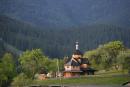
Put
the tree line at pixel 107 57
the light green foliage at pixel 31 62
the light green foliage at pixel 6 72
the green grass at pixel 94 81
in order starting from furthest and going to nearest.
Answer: the tree line at pixel 107 57 < the light green foliage at pixel 31 62 < the light green foliage at pixel 6 72 < the green grass at pixel 94 81

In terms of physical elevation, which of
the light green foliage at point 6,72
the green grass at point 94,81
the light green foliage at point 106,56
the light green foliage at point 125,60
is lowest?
the green grass at point 94,81

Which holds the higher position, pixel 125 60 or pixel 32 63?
pixel 32 63

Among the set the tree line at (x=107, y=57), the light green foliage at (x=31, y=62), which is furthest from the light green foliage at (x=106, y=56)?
the light green foliage at (x=31, y=62)

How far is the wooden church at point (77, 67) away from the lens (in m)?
130

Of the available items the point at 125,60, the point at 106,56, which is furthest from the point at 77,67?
the point at 125,60

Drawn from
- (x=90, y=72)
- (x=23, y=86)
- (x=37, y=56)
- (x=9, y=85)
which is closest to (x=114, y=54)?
(x=90, y=72)

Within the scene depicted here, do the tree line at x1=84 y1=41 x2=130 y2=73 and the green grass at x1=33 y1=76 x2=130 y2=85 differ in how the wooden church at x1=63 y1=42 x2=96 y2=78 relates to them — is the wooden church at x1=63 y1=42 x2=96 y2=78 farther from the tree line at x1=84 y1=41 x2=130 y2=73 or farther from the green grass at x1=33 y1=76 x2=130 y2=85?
the green grass at x1=33 y1=76 x2=130 y2=85

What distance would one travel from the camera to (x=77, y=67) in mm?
131000

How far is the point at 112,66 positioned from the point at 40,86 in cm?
4605

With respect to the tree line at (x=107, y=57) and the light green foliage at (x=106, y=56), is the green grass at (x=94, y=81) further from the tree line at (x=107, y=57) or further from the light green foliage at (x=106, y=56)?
the light green foliage at (x=106, y=56)

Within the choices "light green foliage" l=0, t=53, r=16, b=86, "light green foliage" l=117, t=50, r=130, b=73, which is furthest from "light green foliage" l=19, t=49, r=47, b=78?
"light green foliage" l=117, t=50, r=130, b=73

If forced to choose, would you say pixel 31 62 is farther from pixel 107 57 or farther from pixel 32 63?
pixel 107 57

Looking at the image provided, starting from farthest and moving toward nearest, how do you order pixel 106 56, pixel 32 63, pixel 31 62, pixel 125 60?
1. pixel 106 56
2. pixel 31 62
3. pixel 32 63
4. pixel 125 60

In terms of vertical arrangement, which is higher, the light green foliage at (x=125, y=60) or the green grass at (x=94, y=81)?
the light green foliage at (x=125, y=60)
